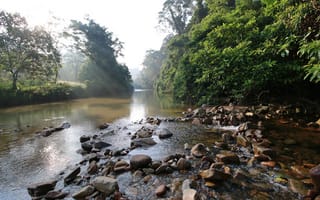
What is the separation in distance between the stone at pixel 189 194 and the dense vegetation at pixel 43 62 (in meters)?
18.5

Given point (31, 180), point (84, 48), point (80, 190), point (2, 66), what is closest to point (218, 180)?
point (80, 190)

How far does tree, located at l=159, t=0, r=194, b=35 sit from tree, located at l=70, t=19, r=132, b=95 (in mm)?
9357

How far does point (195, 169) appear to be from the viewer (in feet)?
12.5

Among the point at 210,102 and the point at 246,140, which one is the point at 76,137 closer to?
the point at 246,140

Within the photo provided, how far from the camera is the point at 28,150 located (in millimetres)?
5434

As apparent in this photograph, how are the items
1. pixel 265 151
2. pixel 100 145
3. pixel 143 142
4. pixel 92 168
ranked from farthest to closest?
pixel 143 142
pixel 100 145
pixel 265 151
pixel 92 168

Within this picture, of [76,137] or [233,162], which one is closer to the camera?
[233,162]

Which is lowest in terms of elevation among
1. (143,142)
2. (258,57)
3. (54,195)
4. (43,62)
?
(54,195)

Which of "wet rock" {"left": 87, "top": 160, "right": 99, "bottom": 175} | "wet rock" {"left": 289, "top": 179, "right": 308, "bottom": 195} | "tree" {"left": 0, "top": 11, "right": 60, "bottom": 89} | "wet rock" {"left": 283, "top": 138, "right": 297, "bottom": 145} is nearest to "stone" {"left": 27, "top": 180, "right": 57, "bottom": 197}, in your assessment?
"wet rock" {"left": 87, "top": 160, "right": 99, "bottom": 175}

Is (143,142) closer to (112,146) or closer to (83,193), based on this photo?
(112,146)

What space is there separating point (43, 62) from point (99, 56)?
448 inches

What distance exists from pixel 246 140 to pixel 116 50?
33.0 metres

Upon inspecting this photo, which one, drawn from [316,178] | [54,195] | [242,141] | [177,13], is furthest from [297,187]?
[177,13]

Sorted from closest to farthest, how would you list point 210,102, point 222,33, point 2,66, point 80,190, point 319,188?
1. point 319,188
2. point 80,190
3. point 222,33
4. point 210,102
5. point 2,66
